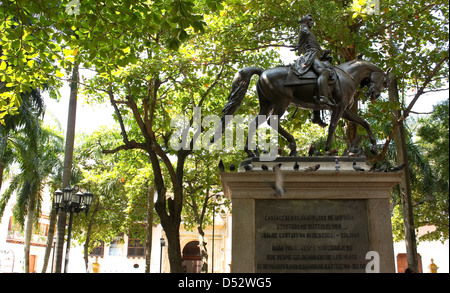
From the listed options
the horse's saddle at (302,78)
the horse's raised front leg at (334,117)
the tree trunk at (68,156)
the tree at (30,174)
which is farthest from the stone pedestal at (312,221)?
the tree at (30,174)

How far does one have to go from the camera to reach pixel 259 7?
12.3 m

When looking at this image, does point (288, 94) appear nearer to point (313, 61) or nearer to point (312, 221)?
point (313, 61)

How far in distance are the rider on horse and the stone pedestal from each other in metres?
1.25

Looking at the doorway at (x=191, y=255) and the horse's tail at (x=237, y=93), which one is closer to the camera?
the horse's tail at (x=237, y=93)

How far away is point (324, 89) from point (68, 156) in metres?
13.0

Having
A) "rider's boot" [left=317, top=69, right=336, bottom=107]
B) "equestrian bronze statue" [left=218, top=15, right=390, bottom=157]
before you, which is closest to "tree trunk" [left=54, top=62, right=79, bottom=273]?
"equestrian bronze statue" [left=218, top=15, right=390, bottom=157]

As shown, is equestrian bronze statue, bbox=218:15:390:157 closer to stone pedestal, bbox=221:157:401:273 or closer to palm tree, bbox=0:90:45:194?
stone pedestal, bbox=221:157:401:273

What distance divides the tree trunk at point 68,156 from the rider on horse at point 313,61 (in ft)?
36.4

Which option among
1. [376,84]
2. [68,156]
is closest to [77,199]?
[68,156]

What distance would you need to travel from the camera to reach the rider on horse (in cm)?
648

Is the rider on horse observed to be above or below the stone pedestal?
above

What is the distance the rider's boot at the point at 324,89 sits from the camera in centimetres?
642

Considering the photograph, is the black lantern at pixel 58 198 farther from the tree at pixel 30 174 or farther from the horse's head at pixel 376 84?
the horse's head at pixel 376 84
